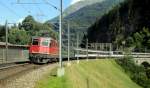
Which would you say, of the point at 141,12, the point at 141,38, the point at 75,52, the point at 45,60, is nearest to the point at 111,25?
the point at 141,12

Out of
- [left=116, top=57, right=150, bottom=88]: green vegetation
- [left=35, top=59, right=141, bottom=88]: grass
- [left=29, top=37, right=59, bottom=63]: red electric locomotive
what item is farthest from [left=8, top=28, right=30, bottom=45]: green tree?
[left=29, top=37, right=59, bottom=63]: red electric locomotive

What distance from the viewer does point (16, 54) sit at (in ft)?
262

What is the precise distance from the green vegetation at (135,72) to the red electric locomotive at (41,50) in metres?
19.2

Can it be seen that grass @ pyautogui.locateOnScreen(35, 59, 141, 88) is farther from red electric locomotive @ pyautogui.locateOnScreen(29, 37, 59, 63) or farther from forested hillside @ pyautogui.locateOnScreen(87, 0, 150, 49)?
forested hillside @ pyautogui.locateOnScreen(87, 0, 150, 49)

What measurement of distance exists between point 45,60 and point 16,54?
65.1ft

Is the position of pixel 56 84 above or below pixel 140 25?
below

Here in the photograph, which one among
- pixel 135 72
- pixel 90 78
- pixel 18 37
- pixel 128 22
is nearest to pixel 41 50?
pixel 90 78

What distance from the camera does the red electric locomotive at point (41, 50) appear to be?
58.8 m

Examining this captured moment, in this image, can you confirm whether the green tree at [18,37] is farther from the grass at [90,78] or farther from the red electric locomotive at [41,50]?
the red electric locomotive at [41,50]

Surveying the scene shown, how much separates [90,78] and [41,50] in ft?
45.3

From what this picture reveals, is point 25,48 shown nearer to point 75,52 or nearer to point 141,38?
point 75,52

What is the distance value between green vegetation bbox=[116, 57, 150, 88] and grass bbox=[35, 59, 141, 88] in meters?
1.63

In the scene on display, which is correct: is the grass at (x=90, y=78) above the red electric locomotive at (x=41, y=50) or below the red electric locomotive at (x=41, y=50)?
below

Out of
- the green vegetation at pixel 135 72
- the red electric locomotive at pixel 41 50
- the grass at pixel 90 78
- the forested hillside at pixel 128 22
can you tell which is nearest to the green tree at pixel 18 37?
the green vegetation at pixel 135 72
